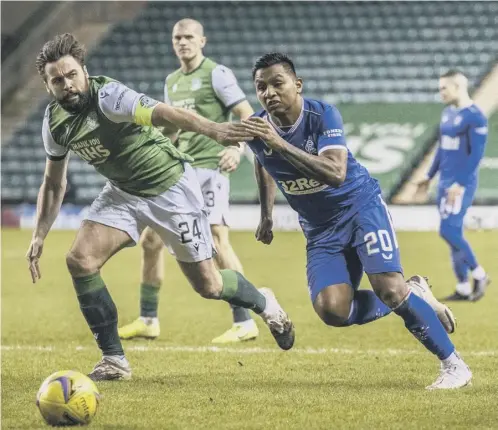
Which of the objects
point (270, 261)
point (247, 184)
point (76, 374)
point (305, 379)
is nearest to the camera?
point (76, 374)

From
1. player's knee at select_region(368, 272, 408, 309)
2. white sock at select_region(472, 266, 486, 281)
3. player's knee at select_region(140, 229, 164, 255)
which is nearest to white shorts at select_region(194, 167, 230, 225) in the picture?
player's knee at select_region(140, 229, 164, 255)

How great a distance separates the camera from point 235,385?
5867 millimetres

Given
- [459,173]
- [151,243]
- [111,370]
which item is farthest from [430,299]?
[459,173]

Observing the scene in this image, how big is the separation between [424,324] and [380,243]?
1.62 ft

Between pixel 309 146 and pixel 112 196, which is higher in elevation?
pixel 309 146

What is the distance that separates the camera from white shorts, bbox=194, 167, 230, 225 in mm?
8039

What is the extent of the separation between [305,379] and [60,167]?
6.24ft

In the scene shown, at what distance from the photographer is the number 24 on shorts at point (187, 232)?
621 cm

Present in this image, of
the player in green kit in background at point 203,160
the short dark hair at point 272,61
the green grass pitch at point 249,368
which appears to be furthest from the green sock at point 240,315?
the short dark hair at point 272,61

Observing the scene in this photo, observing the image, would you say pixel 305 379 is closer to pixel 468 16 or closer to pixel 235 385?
pixel 235 385

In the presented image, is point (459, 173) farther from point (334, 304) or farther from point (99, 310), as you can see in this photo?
point (99, 310)

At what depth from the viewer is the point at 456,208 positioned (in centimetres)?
1037

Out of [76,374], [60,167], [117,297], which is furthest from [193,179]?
[117,297]

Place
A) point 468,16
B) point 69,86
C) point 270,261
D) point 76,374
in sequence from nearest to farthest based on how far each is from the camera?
point 76,374, point 69,86, point 270,261, point 468,16
